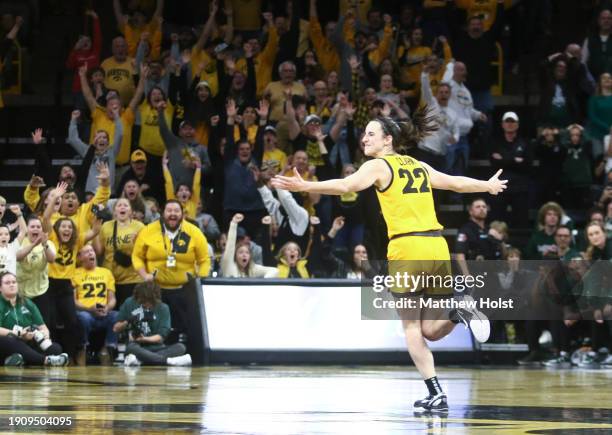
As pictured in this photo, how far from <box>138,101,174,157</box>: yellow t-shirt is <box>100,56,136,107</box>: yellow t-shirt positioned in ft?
2.63

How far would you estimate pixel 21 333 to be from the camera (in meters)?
16.5

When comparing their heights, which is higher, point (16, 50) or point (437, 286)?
point (16, 50)

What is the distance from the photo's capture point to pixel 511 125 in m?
20.6

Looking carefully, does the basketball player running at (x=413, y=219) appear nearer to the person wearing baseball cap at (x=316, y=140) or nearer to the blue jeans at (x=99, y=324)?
the blue jeans at (x=99, y=324)

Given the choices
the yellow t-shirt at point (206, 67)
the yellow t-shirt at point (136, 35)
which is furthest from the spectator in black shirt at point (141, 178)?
the yellow t-shirt at point (136, 35)

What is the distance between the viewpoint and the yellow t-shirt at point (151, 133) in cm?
2067

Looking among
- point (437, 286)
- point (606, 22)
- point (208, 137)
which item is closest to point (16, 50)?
point (208, 137)

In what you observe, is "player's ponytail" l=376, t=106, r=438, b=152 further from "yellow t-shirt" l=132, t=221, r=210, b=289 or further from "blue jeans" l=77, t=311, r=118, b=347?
"blue jeans" l=77, t=311, r=118, b=347

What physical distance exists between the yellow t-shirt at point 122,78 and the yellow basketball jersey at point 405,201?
11492 mm

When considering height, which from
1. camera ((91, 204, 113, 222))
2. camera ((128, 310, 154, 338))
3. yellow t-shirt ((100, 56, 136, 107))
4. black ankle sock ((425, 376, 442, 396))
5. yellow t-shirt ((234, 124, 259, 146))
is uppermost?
yellow t-shirt ((100, 56, 136, 107))

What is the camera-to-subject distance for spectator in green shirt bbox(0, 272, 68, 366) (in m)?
16.4

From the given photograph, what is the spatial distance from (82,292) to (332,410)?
27.2 feet

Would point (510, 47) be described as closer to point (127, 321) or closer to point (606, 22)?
point (606, 22)

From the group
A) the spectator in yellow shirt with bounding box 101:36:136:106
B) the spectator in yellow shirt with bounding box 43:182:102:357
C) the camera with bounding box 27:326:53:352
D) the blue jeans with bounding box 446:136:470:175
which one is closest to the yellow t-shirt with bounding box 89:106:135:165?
the spectator in yellow shirt with bounding box 101:36:136:106
